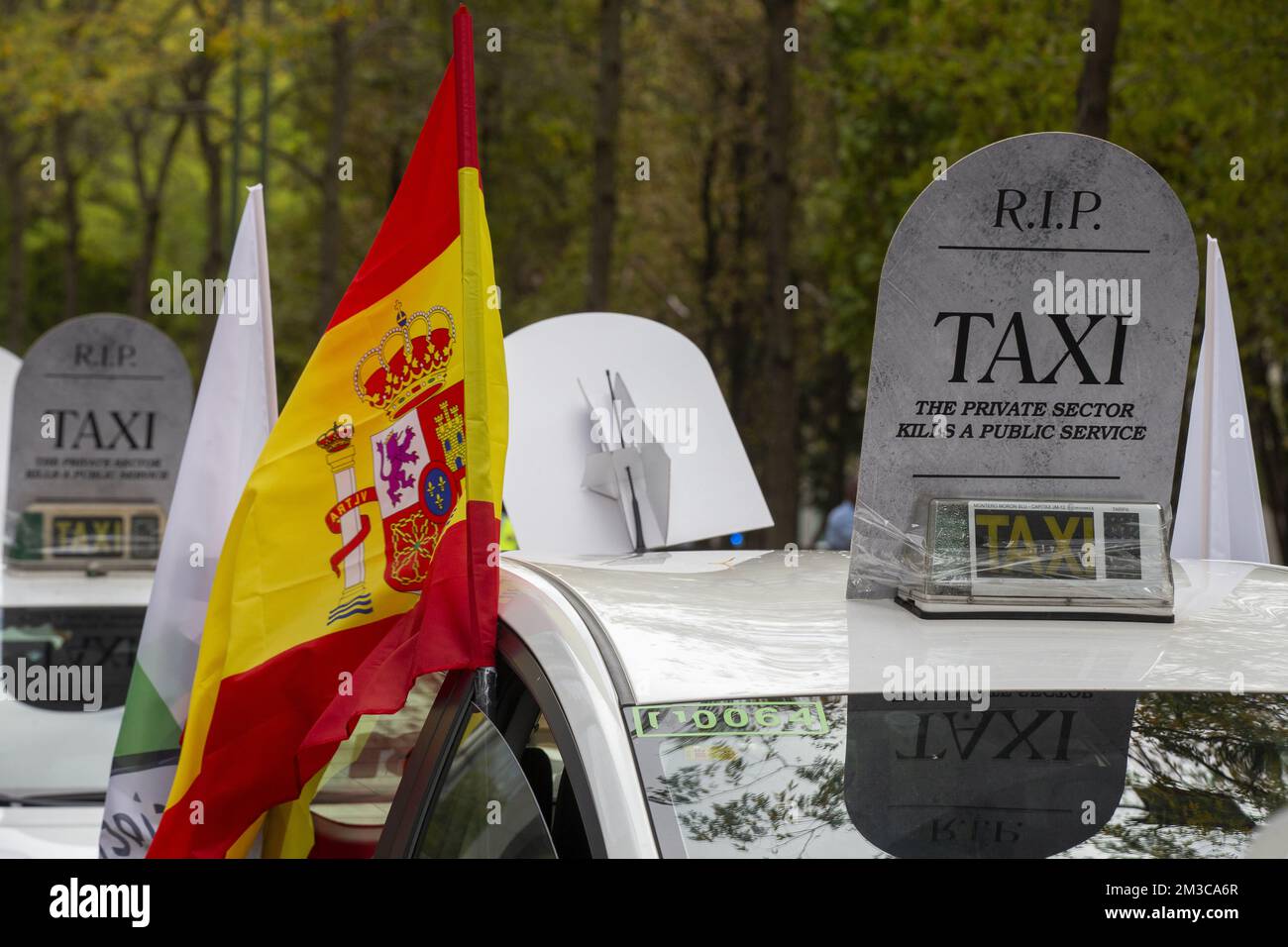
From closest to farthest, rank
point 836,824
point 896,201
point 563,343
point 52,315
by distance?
point 836,824
point 563,343
point 896,201
point 52,315

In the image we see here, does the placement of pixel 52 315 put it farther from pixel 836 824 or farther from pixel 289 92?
pixel 836 824

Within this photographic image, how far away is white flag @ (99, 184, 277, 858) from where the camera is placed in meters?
4.11

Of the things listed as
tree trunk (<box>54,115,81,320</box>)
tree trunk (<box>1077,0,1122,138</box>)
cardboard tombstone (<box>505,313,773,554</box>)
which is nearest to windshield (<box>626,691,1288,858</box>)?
cardboard tombstone (<box>505,313,773,554</box>)

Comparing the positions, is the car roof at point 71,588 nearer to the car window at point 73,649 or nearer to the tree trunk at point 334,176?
the car window at point 73,649

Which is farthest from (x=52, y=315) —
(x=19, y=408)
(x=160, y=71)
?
(x=19, y=408)

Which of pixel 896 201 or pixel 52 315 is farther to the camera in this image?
pixel 52 315

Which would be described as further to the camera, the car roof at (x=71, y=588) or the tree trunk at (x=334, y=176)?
the tree trunk at (x=334, y=176)

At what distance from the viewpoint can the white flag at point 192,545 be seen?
4105 millimetres

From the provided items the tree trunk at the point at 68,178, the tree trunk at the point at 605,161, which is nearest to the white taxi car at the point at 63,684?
the tree trunk at the point at 605,161

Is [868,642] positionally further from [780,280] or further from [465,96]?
[780,280]

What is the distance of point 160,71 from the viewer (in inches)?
985

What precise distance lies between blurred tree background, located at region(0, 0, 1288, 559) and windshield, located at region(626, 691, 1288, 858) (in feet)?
23.8

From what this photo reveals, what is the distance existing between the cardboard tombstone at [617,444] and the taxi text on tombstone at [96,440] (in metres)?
3.37

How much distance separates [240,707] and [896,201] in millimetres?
15952
